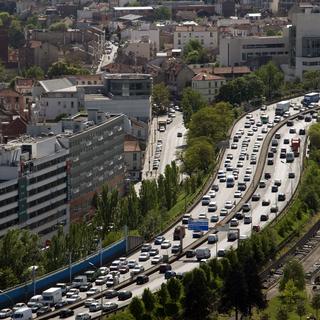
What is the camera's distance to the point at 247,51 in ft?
258

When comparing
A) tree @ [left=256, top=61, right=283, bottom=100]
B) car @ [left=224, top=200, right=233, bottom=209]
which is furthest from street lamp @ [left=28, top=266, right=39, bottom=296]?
tree @ [left=256, top=61, right=283, bottom=100]

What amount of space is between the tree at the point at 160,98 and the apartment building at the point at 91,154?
45.3 ft

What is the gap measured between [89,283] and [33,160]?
22.3 ft

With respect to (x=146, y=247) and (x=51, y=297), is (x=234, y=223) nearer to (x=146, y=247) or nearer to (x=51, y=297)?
(x=146, y=247)

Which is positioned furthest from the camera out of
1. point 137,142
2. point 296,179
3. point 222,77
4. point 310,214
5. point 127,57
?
point 127,57

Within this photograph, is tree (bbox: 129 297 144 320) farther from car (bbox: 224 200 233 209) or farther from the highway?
car (bbox: 224 200 233 209)

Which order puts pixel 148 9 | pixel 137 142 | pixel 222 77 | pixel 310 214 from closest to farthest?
pixel 310 214 < pixel 137 142 < pixel 222 77 < pixel 148 9

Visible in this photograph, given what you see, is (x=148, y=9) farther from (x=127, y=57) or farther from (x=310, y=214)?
(x=310, y=214)

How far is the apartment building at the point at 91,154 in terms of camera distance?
4912 cm

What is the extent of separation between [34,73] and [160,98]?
10524 mm

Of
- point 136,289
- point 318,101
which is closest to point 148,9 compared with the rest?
point 318,101

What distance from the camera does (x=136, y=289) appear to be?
128 ft

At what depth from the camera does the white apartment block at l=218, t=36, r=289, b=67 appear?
78.5 metres

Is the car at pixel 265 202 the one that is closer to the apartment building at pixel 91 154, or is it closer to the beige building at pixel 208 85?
the apartment building at pixel 91 154
